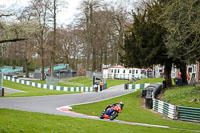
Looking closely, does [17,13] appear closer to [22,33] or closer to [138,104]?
[22,33]

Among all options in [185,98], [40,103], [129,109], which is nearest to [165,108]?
[185,98]

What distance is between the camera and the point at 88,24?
57969 mm

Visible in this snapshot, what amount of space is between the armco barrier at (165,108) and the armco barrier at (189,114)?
40 centimetres

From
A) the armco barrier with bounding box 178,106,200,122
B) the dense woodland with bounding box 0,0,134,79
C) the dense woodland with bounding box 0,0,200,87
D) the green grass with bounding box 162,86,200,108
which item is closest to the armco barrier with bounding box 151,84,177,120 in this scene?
the armco barrier with bounding box 178,106,200,122

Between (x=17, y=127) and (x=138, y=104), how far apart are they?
1912 cm

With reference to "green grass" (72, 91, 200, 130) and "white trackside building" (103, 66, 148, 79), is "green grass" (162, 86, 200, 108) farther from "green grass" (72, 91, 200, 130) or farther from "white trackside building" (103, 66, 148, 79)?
"white trackside building" (103, 66, 148, 79)

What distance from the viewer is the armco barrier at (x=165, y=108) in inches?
770

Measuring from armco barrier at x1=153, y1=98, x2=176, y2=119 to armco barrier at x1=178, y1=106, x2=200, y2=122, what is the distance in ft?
1.31

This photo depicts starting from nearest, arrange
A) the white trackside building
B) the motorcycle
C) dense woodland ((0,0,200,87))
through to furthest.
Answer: the motorcycle < dense woodland ((0,0,200,87)) < the white trackside building

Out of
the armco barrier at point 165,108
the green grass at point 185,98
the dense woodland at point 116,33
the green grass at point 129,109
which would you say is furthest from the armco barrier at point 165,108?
the dense woodland at point 116,33

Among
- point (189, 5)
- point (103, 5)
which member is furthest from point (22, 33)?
point (103, 5)

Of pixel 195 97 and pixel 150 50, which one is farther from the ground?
pixel 150 50

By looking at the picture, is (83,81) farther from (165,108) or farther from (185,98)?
(165,108)

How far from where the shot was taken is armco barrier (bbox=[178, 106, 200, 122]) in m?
18.5
